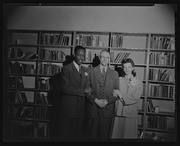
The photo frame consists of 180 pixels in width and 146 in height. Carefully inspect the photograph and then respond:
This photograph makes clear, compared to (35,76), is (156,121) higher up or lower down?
lower down

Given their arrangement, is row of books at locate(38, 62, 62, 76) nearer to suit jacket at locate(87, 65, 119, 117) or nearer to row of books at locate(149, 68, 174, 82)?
suit jacket at locate(87, 65, 119, 117)

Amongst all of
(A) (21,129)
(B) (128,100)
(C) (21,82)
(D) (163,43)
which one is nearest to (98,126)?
(B) (128,100)

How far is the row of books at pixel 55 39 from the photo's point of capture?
4.49 m

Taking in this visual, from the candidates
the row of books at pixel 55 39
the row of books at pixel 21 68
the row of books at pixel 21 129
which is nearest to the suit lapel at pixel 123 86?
the row of books at pixel 55 39

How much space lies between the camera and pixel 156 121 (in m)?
4.41

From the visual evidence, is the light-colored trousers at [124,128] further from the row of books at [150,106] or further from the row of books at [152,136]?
the row of books at [150,106]

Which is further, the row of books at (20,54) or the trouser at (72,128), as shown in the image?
the row of books at (20,54)

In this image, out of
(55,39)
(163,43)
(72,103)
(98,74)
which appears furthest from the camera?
(55,39)

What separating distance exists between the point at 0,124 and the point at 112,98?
2080mm

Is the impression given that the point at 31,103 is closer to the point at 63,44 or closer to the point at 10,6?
the point at 63,44

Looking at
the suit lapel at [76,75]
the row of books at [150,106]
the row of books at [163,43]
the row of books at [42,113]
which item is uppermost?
the row of books at [163,43]

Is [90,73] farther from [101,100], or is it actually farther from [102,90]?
[101,100]

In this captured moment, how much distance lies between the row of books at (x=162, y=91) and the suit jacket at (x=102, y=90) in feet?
2.36

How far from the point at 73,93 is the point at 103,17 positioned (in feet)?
5.04
